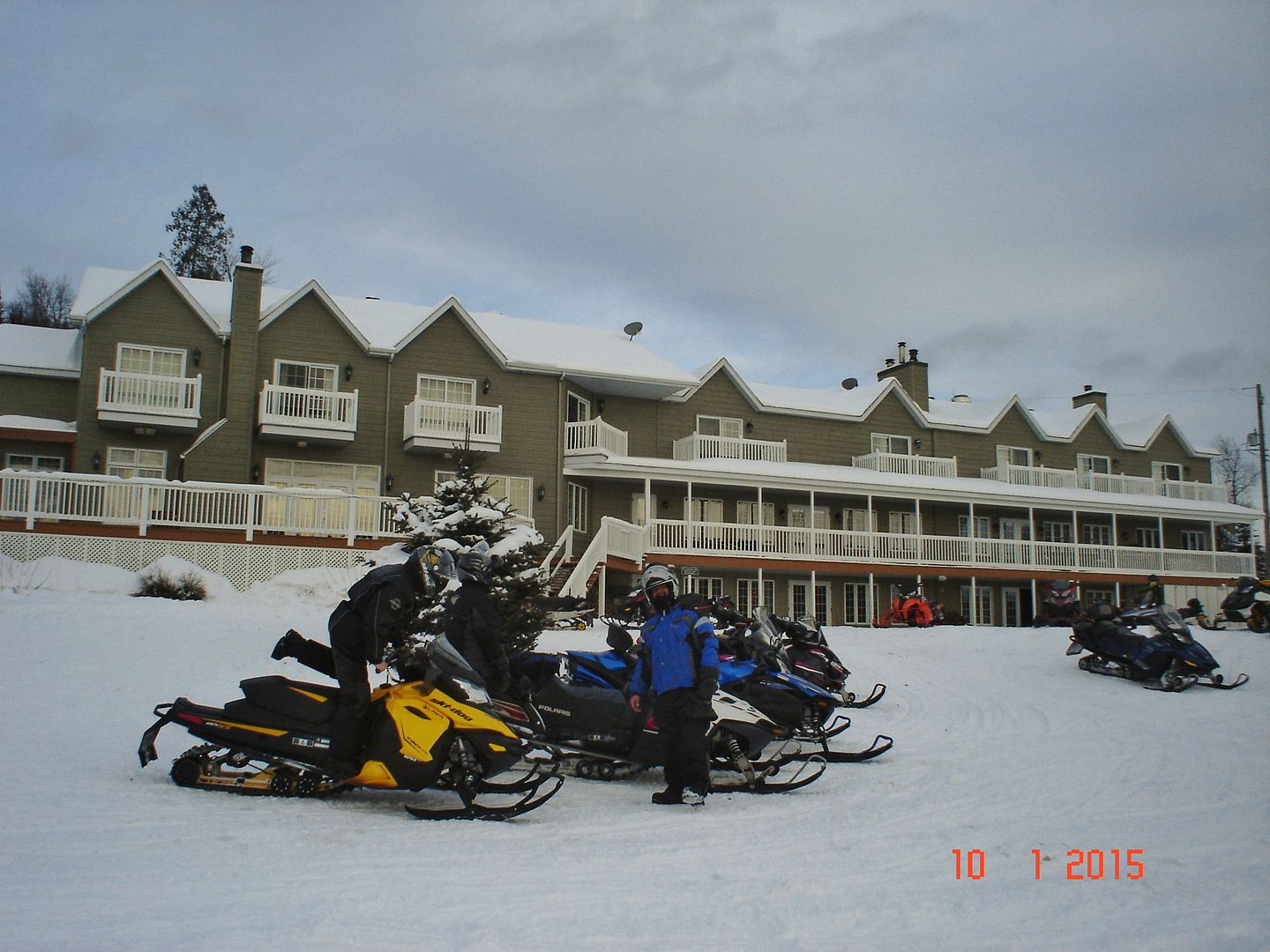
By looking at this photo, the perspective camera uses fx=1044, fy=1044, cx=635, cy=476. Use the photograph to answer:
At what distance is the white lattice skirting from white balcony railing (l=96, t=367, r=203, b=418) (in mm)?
6137

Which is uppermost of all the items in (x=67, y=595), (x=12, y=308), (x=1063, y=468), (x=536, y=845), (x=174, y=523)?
(x=12, y=308)

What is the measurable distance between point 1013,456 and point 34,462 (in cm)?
3097

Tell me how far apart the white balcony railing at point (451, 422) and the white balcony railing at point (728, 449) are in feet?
20.6

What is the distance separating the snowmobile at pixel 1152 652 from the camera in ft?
47.4

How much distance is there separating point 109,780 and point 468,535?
245 inches

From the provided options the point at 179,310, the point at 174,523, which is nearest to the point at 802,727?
the point at 174,523

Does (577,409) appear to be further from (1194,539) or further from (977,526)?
(1194,539)

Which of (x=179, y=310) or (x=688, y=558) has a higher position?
(x=179, y=310)

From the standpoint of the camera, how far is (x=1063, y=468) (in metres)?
38.6

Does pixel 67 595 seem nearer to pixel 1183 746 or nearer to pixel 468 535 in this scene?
pixel 468 535

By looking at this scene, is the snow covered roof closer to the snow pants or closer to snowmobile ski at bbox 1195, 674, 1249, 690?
the snow pants

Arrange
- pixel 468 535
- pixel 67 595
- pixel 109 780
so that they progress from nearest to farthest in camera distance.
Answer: pixel 109 780 → pixel 468 535 → pixel 67 595

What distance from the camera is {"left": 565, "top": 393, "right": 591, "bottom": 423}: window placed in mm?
29247

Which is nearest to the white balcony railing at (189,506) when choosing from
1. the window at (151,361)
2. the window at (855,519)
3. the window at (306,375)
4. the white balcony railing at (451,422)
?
the white balcony railing at (451,422)
